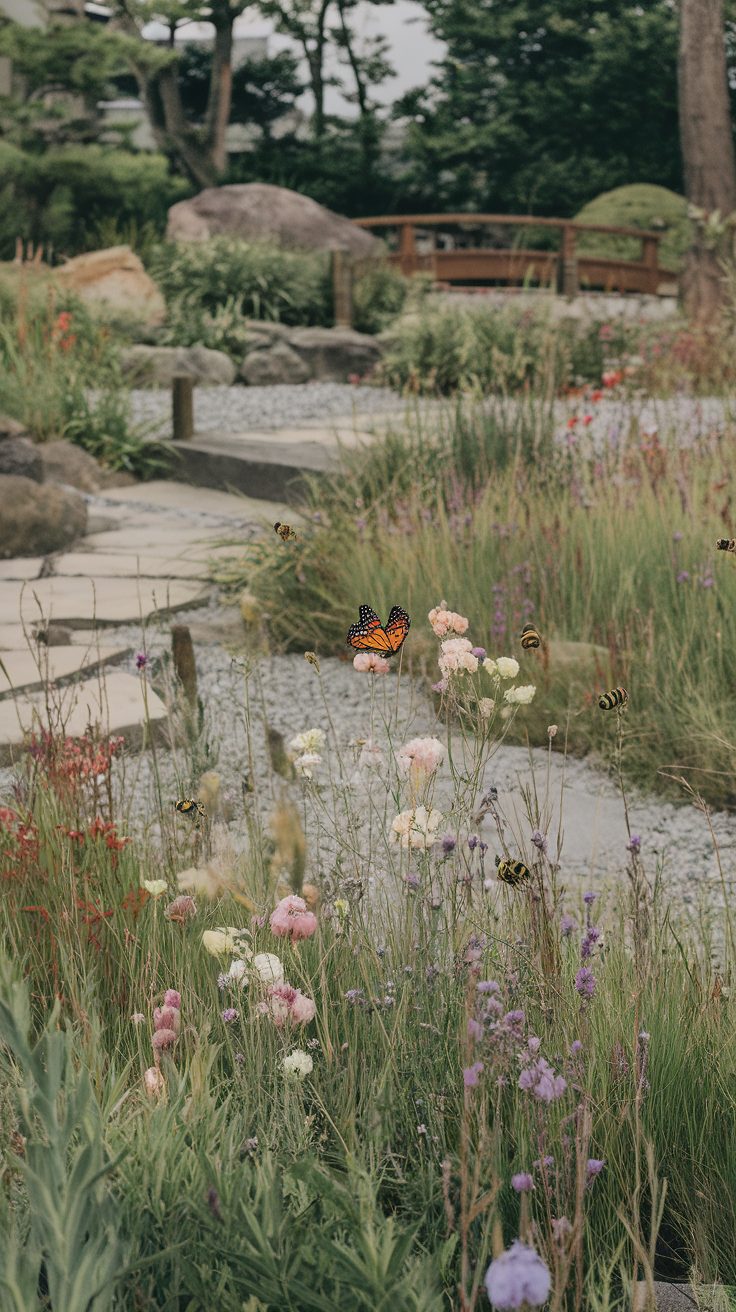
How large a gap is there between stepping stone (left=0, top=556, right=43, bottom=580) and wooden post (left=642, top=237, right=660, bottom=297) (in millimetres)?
13527

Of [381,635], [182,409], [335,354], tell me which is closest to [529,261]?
[335,354]

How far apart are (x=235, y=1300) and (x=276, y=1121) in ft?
1.32

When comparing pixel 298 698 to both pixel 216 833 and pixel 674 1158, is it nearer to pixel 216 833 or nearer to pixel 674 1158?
pixel 216 833

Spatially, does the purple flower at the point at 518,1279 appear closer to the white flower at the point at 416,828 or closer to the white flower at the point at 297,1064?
the white flower at the point at 297,1064

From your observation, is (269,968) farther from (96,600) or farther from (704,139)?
(704,139)

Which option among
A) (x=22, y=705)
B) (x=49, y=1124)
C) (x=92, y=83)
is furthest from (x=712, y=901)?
(x=92, y=83)

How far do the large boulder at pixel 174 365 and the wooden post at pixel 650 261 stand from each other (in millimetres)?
7742

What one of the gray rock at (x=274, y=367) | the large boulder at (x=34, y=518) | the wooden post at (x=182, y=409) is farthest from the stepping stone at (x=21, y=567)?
the gray rock at (x=274, y=367)

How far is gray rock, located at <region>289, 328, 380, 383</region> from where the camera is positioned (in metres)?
13.4

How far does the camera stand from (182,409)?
918 cm

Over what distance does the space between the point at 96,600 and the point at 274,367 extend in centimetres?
808

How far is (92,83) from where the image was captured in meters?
17.8

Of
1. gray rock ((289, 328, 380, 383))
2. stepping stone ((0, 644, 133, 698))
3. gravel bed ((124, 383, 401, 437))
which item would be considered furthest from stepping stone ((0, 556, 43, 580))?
gray rock ((289, 328, 380, 383))

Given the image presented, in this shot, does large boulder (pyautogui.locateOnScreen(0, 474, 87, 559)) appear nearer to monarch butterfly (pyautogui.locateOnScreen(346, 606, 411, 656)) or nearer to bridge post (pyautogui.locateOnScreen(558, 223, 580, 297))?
monarch butterfly (pyautogui.locateOnScreen(346, 606, 411, 656))
